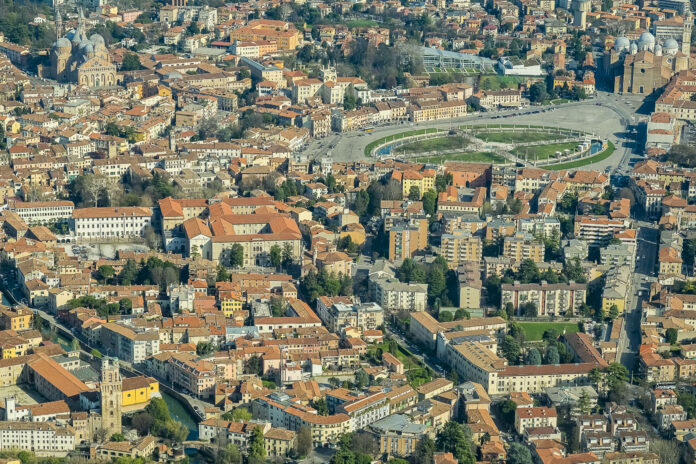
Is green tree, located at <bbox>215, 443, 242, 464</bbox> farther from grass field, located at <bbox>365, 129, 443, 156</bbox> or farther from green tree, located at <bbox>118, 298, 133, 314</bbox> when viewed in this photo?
grass field, located at <bbox>365, 129, 443, 156</bbox>

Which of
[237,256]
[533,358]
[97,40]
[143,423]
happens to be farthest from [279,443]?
[97,40]

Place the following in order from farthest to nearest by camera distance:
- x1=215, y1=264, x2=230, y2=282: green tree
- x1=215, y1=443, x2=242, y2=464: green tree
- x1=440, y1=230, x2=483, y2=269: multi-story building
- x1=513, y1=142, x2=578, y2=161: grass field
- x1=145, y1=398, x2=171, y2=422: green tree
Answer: x1=513, y1=142, x2=578, y2=161: grass field → x1=440, y1=230, x2=483, y2=269: multi-story building → x1=215, y1=264, x2=230, y2=282: green tree → x1=145, y1=398, x2=171, y2=422: green tree → x1=215, y1=443, x2=242, y2=464: green tree

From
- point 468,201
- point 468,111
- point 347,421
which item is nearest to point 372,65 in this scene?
point 468,111

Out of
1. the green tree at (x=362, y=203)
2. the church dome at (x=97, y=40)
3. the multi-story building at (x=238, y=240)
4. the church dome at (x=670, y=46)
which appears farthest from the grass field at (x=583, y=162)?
the church dome at (x=97, y=40)

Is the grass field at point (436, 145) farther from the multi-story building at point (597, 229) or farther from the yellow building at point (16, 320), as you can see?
the yellow building at point (16, 320)

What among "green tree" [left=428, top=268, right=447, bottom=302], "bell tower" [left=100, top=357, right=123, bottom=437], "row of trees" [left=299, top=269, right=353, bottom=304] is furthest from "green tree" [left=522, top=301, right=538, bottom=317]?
"bell tower" [left=100, top=357, right=123, bottom=437]

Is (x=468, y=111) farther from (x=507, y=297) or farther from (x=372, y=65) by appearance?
(x=507, y=297)
